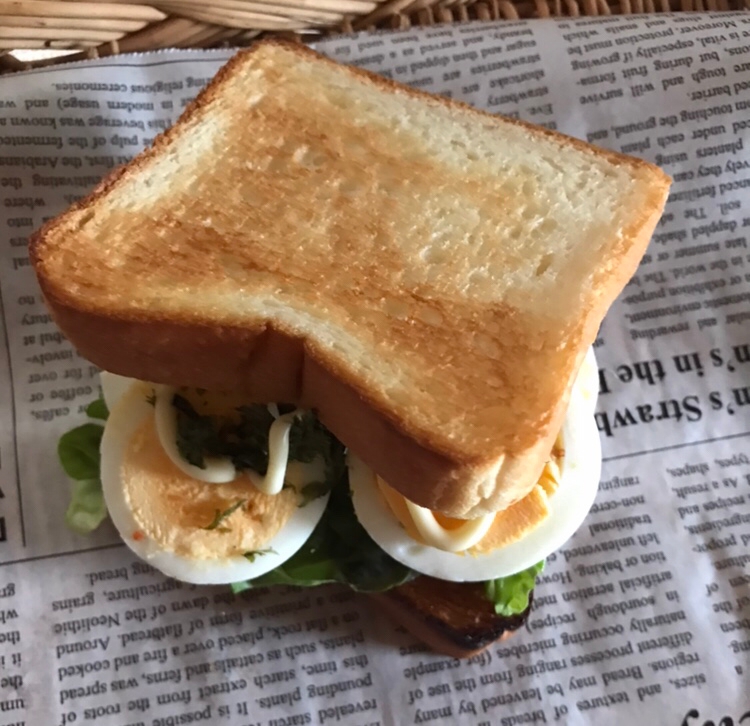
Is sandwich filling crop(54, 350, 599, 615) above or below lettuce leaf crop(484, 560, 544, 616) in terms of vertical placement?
above

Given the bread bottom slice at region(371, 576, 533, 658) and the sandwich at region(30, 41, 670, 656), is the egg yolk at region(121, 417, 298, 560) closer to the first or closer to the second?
the sandwich at region(30, 41, 670, 656)

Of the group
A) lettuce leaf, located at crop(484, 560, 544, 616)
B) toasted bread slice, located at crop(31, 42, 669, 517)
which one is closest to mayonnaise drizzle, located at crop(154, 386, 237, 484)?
toasted bread slice, located at crop(31, 42, 669, 517)

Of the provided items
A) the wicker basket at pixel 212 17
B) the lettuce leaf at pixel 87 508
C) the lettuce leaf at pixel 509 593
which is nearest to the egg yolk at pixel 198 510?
the lettuce leaf at pixel 87 508

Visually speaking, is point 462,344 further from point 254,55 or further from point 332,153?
point 254,55

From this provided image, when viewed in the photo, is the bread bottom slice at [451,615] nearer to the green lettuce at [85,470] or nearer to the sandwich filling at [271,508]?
the sandwich filling at [271,508]

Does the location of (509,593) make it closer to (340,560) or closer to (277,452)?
(340,560)
